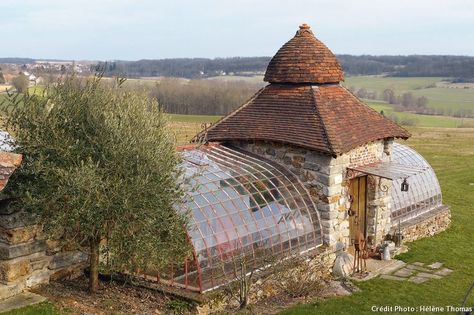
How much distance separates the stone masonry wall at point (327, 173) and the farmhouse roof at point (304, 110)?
434 millimetres

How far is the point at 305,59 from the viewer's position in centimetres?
1719

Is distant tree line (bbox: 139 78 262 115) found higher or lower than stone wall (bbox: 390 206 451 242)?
higher

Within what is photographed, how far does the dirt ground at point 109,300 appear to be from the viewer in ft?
36.8

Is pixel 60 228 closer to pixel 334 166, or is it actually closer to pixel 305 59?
pixel 334 166

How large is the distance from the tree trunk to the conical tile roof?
8686 mm

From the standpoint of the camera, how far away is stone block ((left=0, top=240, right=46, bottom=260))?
11532 millimetres

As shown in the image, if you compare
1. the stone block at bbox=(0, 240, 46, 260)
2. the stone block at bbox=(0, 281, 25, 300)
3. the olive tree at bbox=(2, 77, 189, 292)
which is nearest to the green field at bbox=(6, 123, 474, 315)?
the stone block at bbox=(0, 281, 25, 300)

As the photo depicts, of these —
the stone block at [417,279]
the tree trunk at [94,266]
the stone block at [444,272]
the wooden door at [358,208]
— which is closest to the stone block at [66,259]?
the tree trunk at [94,266]

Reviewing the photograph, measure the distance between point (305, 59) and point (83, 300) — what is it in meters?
10.3

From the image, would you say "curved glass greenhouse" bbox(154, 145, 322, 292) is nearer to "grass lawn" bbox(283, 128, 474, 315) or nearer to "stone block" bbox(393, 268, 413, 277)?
"grass lawn" bbox(283, 128, 474, 315)

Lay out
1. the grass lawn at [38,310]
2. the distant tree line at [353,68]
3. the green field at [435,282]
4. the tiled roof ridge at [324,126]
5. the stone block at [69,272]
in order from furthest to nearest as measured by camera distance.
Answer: the distant tree line at [353,68]
the tiled roof ridge at [324,126]
the green field at [435,282]
the stone block at [69,272]
the grass lawn at [38,310]

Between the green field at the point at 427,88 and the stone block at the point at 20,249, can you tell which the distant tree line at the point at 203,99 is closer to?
the green field at the point at 427,88

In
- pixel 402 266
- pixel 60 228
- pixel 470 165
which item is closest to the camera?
pixel 60 228

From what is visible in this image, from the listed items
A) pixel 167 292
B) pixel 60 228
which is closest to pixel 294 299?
pixel 167 292
